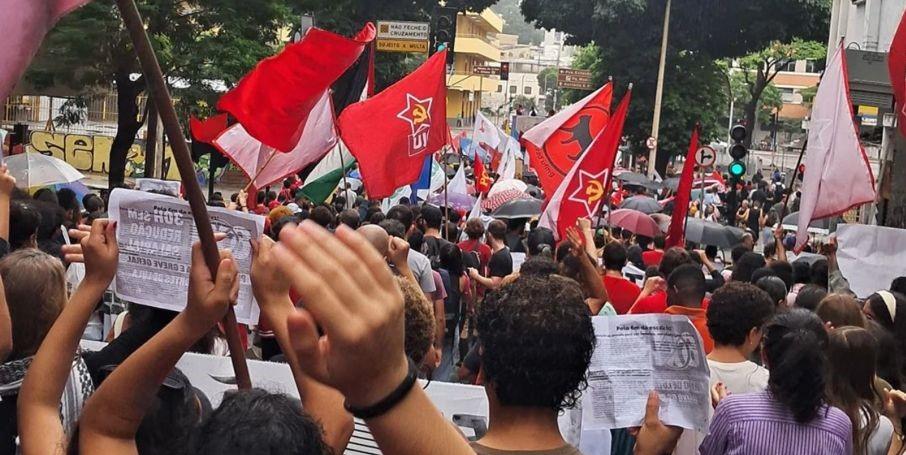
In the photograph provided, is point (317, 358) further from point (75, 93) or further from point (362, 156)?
point (75, 93)

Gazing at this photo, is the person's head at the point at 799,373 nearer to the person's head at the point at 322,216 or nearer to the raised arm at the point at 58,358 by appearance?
the raised arm at the point at 58,358

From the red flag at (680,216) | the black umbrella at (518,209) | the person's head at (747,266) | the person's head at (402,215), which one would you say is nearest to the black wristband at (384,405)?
the person's head at (747,266)

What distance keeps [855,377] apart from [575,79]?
39527 mm

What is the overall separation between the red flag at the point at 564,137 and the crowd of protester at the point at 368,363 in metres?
6.43

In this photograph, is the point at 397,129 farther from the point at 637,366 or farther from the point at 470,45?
the point at 470,45

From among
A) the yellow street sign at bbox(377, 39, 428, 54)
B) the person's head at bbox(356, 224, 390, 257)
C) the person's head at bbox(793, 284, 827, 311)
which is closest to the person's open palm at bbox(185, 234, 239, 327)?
the person's head at bbox(356, 224, 390, 257)

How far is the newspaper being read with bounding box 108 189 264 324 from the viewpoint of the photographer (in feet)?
14.4

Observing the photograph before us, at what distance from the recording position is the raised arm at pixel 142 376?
263 cm

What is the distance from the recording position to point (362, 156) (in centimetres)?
1085

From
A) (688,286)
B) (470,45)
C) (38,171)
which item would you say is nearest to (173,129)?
(688,286)

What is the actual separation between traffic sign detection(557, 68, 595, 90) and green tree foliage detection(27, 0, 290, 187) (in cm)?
2249

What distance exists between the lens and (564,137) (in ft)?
41.1

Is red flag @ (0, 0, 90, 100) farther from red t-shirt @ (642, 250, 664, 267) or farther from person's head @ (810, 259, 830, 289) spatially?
red t-shirt @ (642, 250, 664, 267)

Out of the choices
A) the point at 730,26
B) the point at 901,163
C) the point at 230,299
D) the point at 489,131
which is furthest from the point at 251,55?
the point at 730,26
